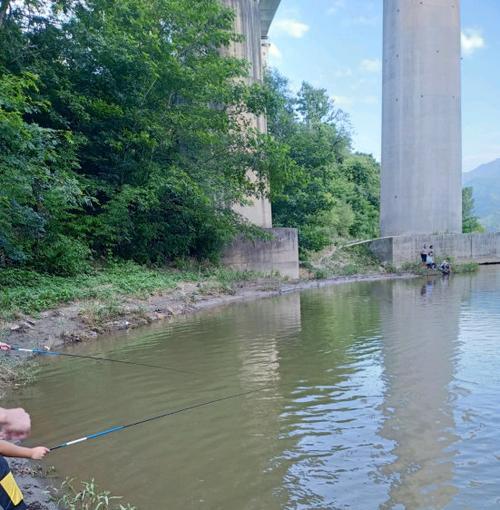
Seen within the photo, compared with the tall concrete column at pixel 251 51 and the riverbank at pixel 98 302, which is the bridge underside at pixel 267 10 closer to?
the tall concrete column at pixel 251 51

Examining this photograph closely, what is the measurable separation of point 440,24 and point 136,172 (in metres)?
21.8

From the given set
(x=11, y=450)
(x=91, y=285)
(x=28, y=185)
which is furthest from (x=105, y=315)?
(x=11, y=450)

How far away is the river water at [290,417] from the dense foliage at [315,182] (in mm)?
11369

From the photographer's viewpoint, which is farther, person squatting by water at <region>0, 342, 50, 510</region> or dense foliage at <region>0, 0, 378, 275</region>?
dense foliage at <region>0, 0, 378, 275</region>

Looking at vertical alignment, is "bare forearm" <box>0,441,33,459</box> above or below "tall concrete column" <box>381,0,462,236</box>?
below

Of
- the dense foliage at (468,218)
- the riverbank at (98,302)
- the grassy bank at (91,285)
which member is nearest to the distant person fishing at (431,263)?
the riverbank at (98,302)

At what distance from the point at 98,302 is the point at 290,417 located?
25.5 ft

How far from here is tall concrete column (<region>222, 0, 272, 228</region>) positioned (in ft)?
74.7

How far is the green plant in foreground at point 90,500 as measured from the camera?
3.73m

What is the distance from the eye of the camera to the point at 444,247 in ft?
93.9

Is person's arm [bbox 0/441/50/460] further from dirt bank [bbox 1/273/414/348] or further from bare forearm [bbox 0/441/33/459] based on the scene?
dirt bank [bbox 1/273/414/348]

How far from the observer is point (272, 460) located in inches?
178

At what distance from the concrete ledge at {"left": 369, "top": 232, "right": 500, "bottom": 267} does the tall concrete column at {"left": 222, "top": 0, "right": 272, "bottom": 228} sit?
27.7 ft

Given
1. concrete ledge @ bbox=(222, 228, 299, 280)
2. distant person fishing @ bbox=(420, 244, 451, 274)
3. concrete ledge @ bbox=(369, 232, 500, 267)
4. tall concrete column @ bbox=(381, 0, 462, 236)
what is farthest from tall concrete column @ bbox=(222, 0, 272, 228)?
tall concrete column @ bbox=(381, 0, 462, 236)
